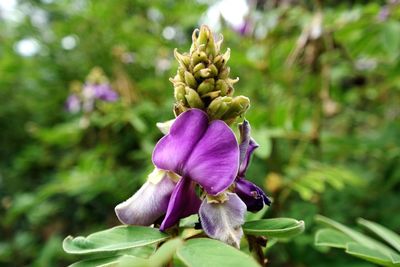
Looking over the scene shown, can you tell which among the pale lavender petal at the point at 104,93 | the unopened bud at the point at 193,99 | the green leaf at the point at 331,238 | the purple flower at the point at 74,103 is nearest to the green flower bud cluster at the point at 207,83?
the unopened bud at the point at 193,99

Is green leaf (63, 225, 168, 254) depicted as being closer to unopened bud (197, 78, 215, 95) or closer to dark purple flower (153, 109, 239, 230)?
dark purple flower (153, 109, 239, 230)

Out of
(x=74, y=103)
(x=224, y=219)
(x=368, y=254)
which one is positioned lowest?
(x=368, y=254)

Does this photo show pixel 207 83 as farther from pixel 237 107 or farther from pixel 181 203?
pixel 181 203

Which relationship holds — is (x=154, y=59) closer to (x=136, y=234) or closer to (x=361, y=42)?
(x=361, y=42)

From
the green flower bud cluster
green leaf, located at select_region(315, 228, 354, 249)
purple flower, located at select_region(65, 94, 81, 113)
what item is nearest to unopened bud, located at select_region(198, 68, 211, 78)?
the green flower bud cluster

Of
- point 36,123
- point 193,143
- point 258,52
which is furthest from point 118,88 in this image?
point 193,143

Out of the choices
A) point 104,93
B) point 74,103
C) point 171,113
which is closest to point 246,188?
point 171,113

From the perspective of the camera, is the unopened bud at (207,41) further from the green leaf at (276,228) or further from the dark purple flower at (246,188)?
the green leaf at (276,228)
